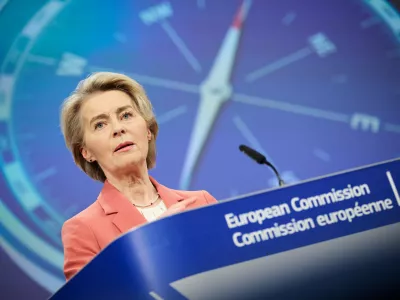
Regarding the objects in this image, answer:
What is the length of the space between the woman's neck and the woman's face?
4 centimetres

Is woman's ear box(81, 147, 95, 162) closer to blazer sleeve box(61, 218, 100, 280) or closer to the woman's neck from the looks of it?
the woman's neck

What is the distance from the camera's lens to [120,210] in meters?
2.15

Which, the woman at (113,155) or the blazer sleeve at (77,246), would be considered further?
the woman at (113,155)

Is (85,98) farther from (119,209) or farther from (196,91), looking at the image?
(196,91)

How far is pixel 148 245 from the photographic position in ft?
4.74

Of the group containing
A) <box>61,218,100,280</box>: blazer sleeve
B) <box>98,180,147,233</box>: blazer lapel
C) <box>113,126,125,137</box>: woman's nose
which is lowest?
<box>61,218,100,280</box>: blazer sleeve

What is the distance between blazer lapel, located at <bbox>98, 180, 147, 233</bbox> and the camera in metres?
2.10

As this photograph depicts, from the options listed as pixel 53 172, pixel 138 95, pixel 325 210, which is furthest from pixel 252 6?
pixel 325 210

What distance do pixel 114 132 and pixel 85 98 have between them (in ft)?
0.62

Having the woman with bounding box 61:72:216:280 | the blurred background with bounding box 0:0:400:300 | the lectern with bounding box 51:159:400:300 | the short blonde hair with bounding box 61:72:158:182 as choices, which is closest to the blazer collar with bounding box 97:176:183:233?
the woman with bounding box 61:72:216:280

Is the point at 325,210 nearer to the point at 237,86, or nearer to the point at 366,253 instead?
the point at 366,253

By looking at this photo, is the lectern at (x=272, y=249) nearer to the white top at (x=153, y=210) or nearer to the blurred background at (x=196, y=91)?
the white top at (x=153, y=210)

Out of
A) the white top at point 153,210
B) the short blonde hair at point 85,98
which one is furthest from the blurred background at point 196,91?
the white top at point 153,210

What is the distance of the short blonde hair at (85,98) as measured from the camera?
89.9 inches
